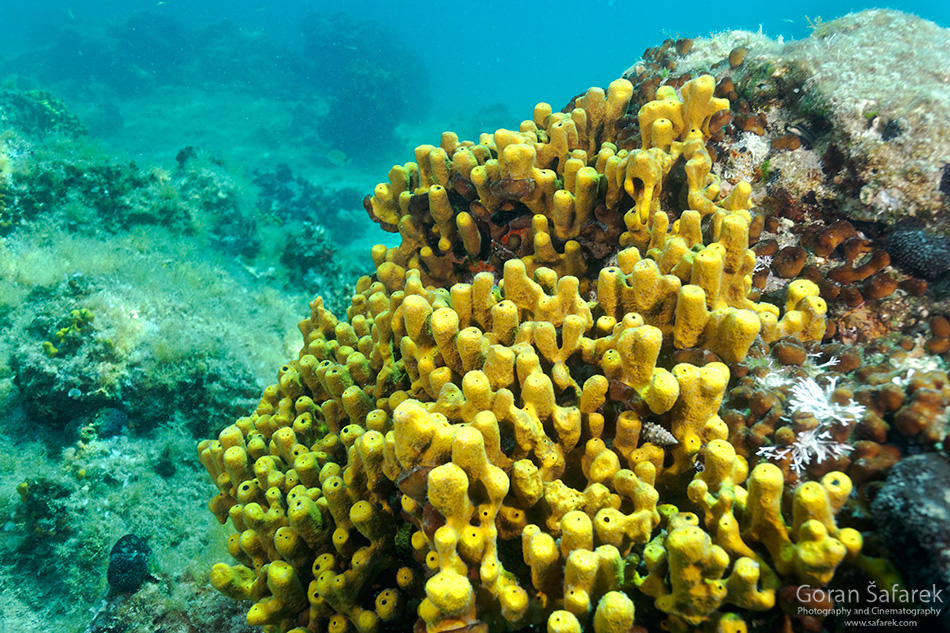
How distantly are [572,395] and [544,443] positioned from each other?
37cm

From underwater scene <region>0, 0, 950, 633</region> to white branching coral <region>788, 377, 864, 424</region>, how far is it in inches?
0.8

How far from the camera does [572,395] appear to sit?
2.24 m

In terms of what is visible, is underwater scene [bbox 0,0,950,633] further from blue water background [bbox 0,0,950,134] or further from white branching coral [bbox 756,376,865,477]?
blue water background [bbox 0,0,950,134]

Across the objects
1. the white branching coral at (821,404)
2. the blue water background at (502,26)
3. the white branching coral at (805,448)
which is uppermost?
the blue water background at (502,26)

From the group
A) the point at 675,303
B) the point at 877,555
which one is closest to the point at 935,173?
the point at 675,303

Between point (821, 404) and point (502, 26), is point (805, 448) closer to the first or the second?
point (821, 404)

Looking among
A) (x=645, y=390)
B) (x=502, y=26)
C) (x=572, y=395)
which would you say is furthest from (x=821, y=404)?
(x=502, y=26)

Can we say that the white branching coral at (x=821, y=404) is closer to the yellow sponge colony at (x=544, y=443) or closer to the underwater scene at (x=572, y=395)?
the underwater scene at (x=572, y=395)

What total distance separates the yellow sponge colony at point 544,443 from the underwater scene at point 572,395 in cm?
2

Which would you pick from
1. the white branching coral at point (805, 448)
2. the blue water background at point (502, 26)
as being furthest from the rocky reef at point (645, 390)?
the blue water background at point (502, 26)

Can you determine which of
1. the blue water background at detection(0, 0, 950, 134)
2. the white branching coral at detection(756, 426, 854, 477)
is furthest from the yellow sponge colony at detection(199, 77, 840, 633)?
the blue water background at detection(0, 0, 950, 134)

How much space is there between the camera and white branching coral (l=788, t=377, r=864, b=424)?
1792mm

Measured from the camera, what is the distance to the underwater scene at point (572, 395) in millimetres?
1544

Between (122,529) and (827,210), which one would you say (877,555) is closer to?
(827,210)
